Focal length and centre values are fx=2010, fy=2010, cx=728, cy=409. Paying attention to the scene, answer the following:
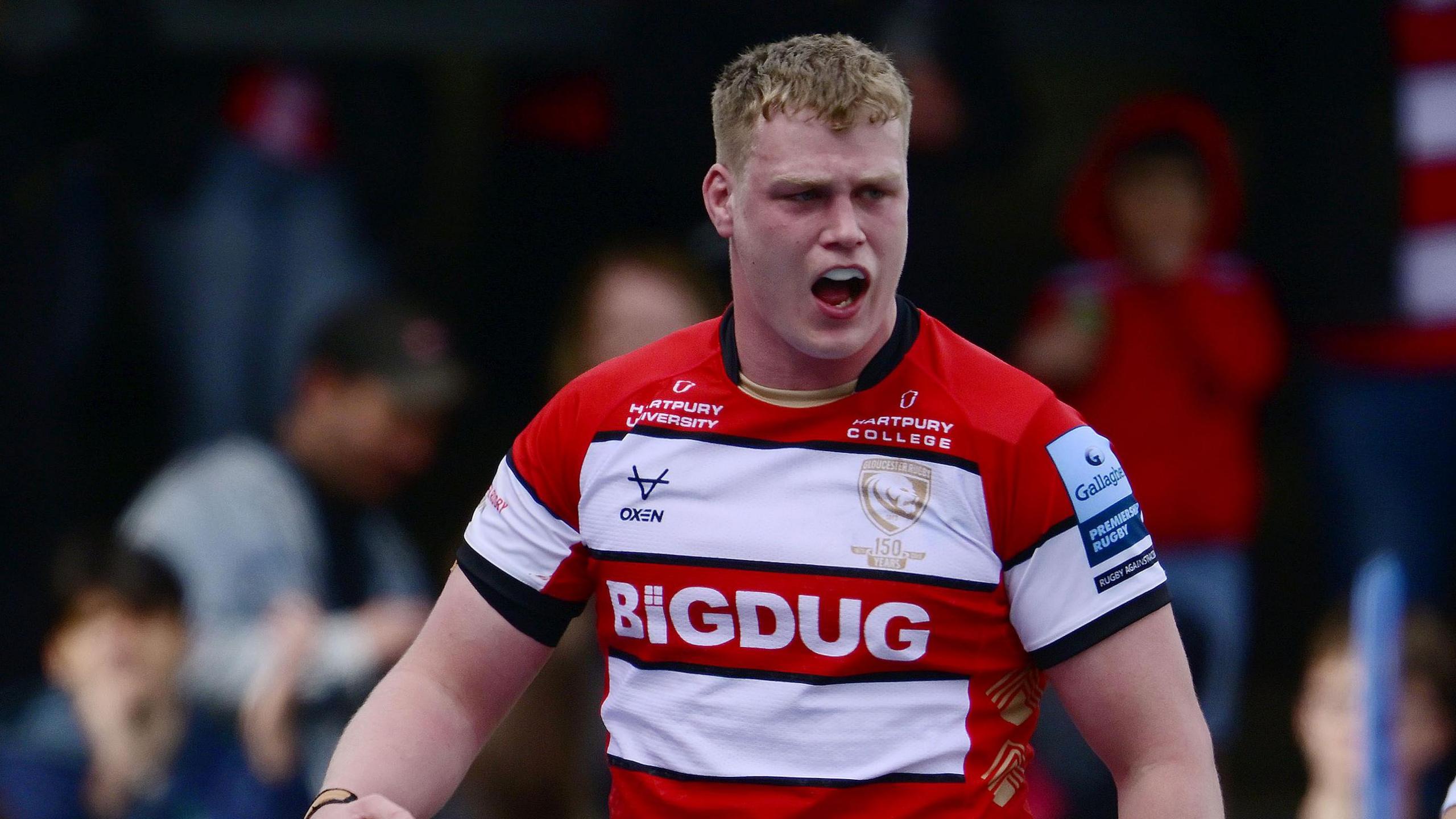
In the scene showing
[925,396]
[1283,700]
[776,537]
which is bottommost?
[1283,700]

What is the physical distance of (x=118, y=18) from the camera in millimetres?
5723

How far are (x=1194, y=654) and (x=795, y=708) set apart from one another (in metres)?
3.15

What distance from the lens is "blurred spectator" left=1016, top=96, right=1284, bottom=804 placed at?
18.9 feet

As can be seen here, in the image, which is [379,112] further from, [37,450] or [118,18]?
[37,450]

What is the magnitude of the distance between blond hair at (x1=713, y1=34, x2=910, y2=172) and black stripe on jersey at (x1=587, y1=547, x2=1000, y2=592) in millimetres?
549

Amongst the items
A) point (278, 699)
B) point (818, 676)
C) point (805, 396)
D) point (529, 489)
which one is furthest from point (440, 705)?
point (278, 699)

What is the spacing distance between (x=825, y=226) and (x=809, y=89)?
7.3 inches

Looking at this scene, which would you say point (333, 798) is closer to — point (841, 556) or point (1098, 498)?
point (841, 556)

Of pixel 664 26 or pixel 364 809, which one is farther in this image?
pixel 664 26

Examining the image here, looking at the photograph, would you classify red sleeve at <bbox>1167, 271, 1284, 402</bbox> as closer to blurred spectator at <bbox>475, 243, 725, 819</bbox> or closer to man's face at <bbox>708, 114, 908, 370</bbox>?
blurred spectator at <bbox>475, 243, 725, 819</bbox>

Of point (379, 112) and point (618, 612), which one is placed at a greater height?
point (379, 112)

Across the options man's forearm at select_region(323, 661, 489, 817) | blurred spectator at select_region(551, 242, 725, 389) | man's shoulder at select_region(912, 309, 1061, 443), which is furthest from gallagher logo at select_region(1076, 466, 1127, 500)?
blurred spectator at select_region(551, 242, 725, 389)

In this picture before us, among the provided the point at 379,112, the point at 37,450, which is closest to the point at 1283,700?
the point at 379,112

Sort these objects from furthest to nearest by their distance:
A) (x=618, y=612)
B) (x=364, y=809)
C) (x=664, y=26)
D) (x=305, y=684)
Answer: (x=664, y=26)
(x=305, y=684)
(x=618, y=612)
(x=364, y=809)
